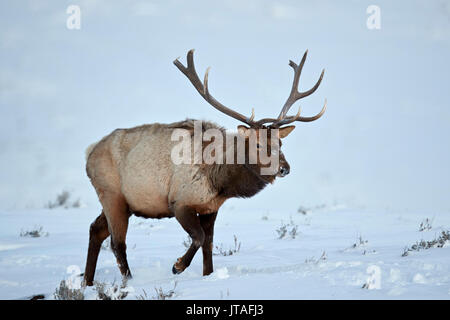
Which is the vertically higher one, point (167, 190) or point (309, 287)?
point (167, 190)

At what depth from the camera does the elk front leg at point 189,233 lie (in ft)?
21.0

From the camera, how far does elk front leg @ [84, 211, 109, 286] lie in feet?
24.0

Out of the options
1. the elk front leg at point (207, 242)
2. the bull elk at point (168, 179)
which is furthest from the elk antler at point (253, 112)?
the elk front leg at point (207, 242)

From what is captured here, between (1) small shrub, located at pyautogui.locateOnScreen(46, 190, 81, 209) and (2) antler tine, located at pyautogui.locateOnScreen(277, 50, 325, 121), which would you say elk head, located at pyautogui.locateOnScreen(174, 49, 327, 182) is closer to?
(2) antler tine, located at pyautogui.locateOnScreen(277, 50, 325, 121)

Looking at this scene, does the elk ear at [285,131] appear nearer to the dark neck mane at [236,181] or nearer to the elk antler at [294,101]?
the elk antler at [294,101]

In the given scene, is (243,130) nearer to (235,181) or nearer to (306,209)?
(235,181)

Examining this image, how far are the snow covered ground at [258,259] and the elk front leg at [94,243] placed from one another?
9.2 inches

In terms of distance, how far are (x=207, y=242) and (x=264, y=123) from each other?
1.73 m

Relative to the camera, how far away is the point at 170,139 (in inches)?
288

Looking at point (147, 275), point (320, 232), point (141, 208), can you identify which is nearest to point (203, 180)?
point (141, 208)

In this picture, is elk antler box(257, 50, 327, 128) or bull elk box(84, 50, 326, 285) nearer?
bull elk box(84, 50, 326, 285)

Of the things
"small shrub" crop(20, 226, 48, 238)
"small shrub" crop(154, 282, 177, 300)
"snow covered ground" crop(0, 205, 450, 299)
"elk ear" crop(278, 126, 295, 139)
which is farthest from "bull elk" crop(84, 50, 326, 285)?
"small shrub" crop(20, 226, 48, 238)

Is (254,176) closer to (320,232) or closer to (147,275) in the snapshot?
(147,275)
